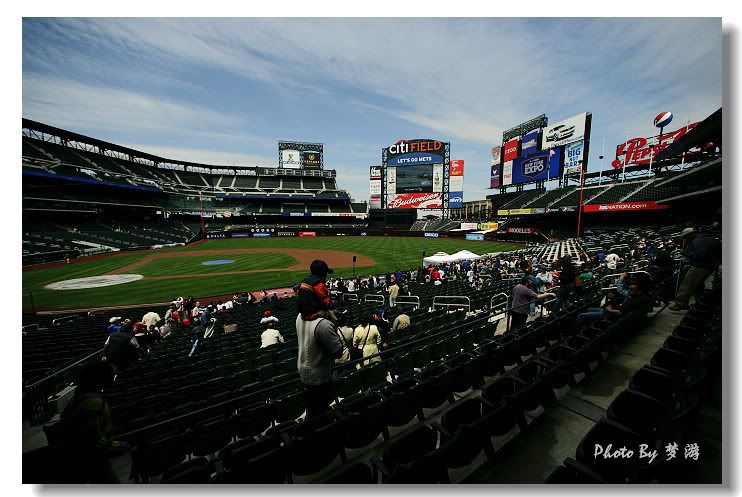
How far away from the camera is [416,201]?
7231 centimetres

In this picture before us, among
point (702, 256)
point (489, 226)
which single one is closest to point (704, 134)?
point (702, 256)

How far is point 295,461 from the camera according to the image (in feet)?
9.49

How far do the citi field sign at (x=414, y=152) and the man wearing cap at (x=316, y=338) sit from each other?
7235 cm

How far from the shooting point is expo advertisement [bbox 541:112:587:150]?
47625mm

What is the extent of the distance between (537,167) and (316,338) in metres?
64.1

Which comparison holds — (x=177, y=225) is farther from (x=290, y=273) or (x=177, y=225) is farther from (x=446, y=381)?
(x=446, y=381)

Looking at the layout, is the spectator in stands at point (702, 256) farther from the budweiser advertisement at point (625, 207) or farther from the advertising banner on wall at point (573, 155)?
the advertising banner on wall at point (573, 155)

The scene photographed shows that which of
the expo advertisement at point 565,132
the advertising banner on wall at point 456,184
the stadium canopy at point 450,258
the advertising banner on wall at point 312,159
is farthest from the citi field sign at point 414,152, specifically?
the stadium canopy at point 450,258

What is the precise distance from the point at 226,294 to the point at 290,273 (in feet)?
23.2

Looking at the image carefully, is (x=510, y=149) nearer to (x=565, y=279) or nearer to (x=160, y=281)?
(x=565, y=279)

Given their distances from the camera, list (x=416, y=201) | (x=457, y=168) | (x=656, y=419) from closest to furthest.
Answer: (x=656, y=419), (x=416, y=201), (x=457, y=168)

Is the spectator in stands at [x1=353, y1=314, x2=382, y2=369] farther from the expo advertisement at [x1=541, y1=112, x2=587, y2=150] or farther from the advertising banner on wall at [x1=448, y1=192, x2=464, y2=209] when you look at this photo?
the advertising banner on wall at [x1=448, y1=192, x2=464, y2=209]

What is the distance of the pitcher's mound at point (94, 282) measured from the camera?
21.3m
